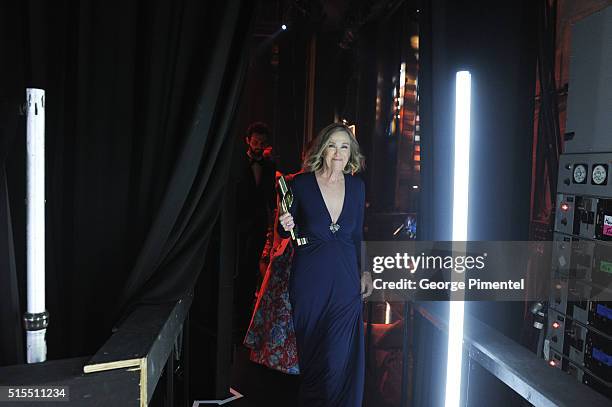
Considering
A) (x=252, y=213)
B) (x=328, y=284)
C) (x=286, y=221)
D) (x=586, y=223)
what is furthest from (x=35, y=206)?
(x=252, y=213)

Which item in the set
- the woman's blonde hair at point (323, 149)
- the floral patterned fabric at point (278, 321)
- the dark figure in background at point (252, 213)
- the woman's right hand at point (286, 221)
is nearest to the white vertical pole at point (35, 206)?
the woman's right hand at point (286, 221)

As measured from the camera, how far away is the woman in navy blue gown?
2.31 metres

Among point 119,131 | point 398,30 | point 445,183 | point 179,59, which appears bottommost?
point 445,183

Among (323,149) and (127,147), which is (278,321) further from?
(127,147)

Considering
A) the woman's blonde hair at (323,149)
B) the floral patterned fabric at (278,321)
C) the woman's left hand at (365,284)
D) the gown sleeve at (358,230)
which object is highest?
the woman's blonde hair at (323,149)

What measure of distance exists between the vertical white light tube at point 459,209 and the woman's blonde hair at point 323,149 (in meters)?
0.76

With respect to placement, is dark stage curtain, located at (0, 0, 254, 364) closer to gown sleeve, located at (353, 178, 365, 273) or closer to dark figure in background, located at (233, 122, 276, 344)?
gown sleeve, located at (353, 178, 365, 273)

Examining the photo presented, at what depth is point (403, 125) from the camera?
4652 millimetres

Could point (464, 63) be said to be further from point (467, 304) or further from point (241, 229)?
point (241, 229)

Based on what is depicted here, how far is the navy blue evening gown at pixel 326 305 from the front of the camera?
2305mm

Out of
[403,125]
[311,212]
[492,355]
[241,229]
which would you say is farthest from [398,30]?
[492,355]

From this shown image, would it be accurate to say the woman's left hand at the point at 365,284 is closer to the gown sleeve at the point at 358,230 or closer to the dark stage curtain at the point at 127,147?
the gown sleeve at the point at 358,230

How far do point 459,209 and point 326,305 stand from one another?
892mm

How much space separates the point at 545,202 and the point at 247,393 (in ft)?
8.78
